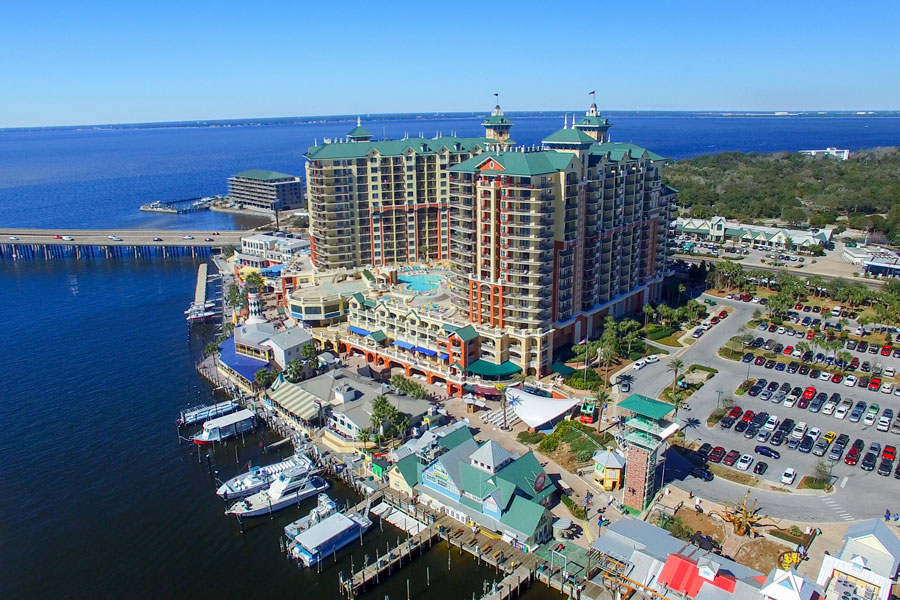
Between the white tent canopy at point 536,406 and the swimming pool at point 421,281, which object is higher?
the swimming pool at point 421,281

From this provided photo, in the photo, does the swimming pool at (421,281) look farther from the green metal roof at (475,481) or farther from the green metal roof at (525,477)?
the green metal roof at (525,477)

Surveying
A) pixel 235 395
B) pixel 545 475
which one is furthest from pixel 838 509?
pixel 235 395

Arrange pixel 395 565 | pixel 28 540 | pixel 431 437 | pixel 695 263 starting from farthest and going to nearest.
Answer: pixel 695 263, pixel 431 437, pixel 28 540, pixel 395 565

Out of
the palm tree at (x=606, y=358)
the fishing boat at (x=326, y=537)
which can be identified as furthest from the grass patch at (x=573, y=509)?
the palm tree at (x=606, y=358)

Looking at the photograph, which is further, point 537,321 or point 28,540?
point 537,321

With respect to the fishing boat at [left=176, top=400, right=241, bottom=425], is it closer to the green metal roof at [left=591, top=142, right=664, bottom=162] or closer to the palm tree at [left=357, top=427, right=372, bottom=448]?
the palm tree at [left=357, top=427, right=372, bottom=448]

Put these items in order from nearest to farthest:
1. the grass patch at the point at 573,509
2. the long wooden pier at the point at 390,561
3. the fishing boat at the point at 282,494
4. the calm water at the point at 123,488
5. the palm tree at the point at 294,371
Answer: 1. the long wooden pier at the point at 390,561
2. the calm water at the point at 123,488
3. the grass patch at the point at 573,509
4. the fishing boat at the point at 282,494
5. the palm tree at the point at 294,371

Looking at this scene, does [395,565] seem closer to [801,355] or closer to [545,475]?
[545,475]
